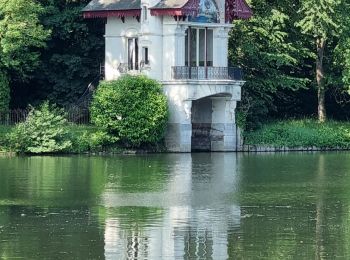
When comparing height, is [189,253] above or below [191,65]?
below

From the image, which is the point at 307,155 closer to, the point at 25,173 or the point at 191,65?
the point at 191,65

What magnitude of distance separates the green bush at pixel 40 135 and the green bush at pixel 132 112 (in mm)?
1727

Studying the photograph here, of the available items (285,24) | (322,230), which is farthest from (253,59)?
(322,230)

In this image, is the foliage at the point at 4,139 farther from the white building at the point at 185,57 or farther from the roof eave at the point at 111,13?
the roof eave at the point at 111,13

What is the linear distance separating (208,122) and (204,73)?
2711 millimetres

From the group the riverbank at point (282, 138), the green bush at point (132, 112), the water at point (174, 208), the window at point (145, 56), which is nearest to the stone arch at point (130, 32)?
the window at point (145, 56)

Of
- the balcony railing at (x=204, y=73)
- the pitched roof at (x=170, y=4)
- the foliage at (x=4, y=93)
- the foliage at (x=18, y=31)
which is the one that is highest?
the pitched roof at (x=170, y=4)

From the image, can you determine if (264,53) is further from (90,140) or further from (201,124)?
(90,140)

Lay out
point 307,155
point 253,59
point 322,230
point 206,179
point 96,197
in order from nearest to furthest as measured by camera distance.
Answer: point 322,230
point 96,197
point 206,179
point 307,155
point 253,59

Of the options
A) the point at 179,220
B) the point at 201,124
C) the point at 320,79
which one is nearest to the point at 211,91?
the point at 201,124

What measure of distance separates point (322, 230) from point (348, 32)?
2827 centimetres

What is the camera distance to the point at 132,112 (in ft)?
165

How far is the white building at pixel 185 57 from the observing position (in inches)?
2041

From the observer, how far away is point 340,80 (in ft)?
187
